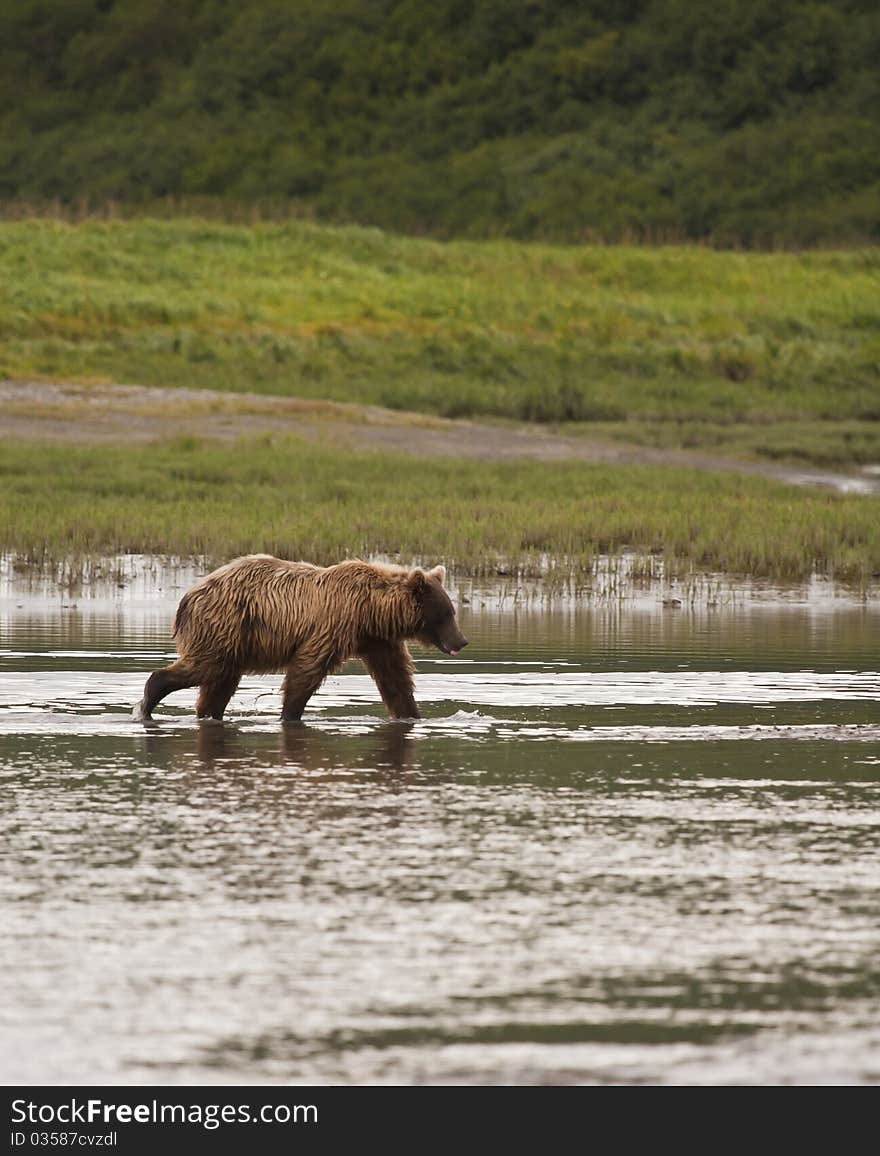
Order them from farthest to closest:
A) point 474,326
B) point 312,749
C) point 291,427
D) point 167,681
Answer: point 474,326, point 291,427, point 167,681, point 312,749

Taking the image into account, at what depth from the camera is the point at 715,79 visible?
102000mm

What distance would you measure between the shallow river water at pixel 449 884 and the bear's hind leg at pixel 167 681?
253mm

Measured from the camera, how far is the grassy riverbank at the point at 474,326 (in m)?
43.4

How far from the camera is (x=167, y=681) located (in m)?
12.5

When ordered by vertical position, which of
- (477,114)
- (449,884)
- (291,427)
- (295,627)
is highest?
(477,114)

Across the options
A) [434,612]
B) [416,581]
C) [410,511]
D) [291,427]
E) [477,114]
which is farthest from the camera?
[477,114]

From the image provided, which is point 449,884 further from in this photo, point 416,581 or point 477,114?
point 477,114

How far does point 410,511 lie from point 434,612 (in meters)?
14.2

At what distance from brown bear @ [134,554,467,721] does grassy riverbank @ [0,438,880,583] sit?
10.2 meters

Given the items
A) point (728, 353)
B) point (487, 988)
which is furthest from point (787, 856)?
point (728, 353)

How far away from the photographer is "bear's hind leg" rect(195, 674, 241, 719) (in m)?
12.7

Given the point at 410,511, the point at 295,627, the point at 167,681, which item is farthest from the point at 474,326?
the point at 167,681

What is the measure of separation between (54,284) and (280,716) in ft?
123
